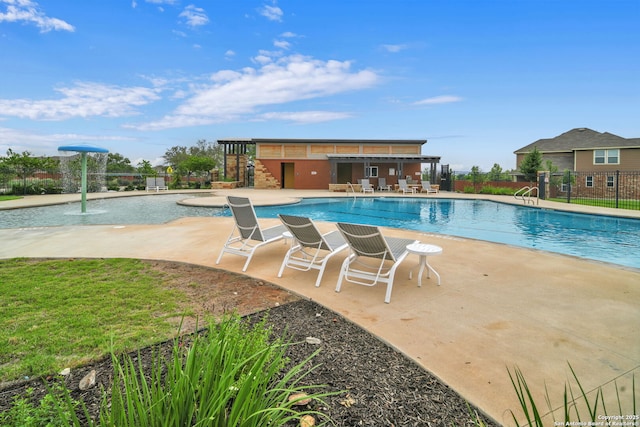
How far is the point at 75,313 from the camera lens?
3.26 meters

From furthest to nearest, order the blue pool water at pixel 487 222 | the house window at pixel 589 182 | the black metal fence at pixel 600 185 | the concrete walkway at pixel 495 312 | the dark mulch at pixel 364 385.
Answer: the house window at pixel 589 182 → the black metal fence at pixel 600 185 → the blue pool water at pixel 487 222 → the concrete walkway at pixel 495 312 → the dark mulch at pixel 364 385

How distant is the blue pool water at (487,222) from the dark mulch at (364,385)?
245 inches

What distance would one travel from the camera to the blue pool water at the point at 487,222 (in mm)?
7773

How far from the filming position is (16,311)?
331 cm

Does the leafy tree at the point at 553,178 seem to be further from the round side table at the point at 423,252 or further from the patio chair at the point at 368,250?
the patio chair at the point at 368,250

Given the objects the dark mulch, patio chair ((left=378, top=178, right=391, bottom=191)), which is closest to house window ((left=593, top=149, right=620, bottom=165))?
patio chair ((left=378, top=178, right=391, bottom=191))

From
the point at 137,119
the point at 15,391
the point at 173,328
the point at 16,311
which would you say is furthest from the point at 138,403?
the point at 137,119

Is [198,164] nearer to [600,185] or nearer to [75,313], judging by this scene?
[75,313]

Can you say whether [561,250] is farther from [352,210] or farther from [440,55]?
[440,55]

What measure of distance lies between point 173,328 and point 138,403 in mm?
1751

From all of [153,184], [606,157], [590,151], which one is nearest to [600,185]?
[606,157]

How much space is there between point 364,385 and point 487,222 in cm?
1075

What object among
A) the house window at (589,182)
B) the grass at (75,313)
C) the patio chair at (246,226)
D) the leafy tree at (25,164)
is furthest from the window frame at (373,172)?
the grass at (75,313)

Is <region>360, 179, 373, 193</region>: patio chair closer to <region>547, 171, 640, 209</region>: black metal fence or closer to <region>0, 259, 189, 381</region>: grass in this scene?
<region>547, 171, 640, 209</region>: black metal fence
